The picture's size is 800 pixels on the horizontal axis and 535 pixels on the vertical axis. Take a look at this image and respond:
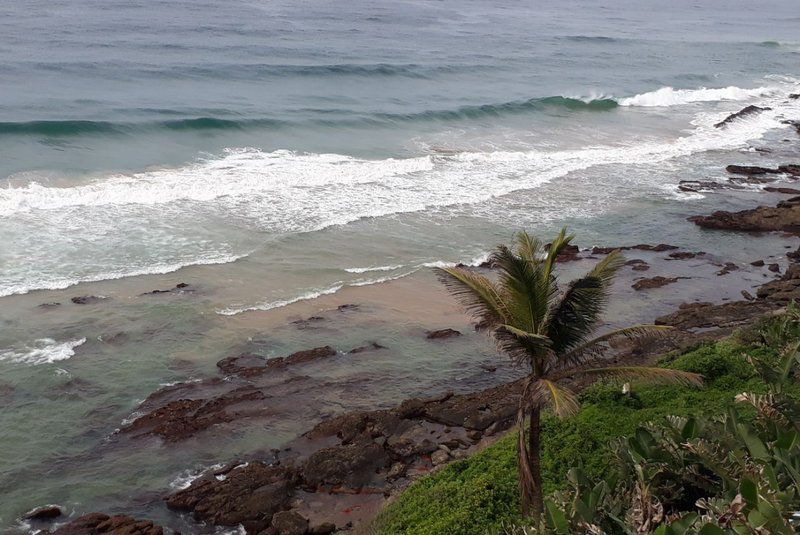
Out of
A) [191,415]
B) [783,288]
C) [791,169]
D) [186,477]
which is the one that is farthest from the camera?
[791,169]

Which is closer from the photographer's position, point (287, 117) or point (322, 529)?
point (322, 529)

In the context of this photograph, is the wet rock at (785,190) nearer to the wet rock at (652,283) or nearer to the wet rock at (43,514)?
the wet rock at (652,283)

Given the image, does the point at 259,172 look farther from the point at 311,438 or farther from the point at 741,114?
the point at 741,114

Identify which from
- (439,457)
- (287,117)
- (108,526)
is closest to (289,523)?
(108,526)

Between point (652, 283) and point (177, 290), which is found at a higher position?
point (652, 283)

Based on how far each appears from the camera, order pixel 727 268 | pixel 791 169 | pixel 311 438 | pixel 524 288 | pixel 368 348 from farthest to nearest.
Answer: pixel 791 169 → pixel 727 268 → pixel 368 348 → pixel 311 438 → pixel 524 288

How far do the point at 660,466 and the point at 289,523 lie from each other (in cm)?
671

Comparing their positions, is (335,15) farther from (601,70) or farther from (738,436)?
(738,436)

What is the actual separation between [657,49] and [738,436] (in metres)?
76.2

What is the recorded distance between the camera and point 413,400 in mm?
17156

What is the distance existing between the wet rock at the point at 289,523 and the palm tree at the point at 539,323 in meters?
4.12

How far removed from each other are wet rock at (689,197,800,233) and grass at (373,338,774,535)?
39.5 feet

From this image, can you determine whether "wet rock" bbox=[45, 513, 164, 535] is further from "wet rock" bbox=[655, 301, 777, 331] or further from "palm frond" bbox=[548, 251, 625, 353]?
"wet rock" bbox=[655, 301, 777, 331]

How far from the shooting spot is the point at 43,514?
13.4 meters
